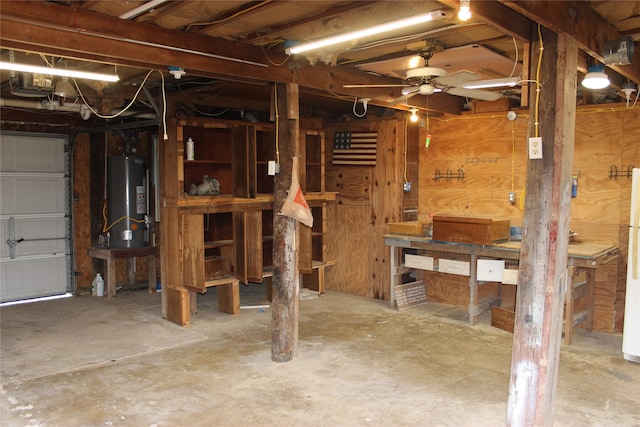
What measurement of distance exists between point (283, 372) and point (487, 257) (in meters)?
2.73

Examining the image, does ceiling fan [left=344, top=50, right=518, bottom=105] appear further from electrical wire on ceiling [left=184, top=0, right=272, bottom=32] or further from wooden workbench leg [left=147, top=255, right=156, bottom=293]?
wooden workbench leg [left=147, top=255, right=156, bottom=293]

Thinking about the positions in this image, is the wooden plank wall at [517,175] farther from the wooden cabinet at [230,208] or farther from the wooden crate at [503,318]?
the wooden cabinet at [230,208]

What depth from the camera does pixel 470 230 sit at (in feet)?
17.2

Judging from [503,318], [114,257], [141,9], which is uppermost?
[141,9]

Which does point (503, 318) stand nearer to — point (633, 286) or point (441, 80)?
point (633, 286)

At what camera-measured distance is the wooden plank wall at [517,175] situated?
5137 mm

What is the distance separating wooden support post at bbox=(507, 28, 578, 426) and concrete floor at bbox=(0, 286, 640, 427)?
489 mm

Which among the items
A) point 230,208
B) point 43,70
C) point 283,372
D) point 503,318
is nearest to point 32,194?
point 230,208

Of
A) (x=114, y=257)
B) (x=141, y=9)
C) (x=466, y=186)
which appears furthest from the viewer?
(x=114, y=257)

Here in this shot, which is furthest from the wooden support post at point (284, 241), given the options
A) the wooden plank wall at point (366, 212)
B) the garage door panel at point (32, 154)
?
the garage door panel at point (32, 154)

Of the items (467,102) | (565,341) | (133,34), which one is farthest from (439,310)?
(133,34)

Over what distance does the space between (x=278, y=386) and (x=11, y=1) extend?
2865mm

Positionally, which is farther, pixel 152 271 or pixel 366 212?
pixel 152 271

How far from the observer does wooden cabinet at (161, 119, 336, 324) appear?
543 centimetres
